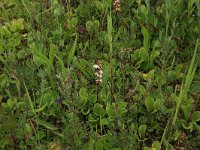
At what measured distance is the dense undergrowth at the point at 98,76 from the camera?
2301 mm

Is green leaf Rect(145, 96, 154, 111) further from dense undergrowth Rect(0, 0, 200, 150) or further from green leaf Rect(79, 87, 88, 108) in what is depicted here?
green leaf Rect(79, 87, 88, 108)

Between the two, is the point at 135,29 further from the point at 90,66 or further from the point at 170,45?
the point at 90,66

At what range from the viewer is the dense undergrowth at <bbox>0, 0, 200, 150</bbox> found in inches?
90.6

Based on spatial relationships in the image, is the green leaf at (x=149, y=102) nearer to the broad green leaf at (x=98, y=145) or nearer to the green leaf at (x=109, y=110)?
the green leaf at (x=109, y=110)

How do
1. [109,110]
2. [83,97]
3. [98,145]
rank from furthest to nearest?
1. [83,97]
2. [109,110]
3. [98,145]

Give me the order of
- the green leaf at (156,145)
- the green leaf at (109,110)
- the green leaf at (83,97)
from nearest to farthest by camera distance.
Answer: the green leaf at (156,145) < the green leaf at (109,110) < the green leaf at (83,97)

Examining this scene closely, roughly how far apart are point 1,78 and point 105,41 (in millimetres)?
753

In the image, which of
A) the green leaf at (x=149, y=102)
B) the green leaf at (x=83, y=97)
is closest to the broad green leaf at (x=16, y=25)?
the green leaf at (x=83, y=97)

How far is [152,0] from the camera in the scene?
3.27 meters

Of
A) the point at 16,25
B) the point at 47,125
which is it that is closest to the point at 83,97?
the point at 47,125

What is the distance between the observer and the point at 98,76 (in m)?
2.58

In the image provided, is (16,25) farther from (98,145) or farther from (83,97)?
(98,145)

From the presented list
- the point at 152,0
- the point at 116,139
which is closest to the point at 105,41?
the point at 152,0

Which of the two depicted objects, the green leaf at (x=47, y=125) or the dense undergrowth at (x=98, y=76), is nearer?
the dense undergrowth at (x=98, y=76)
